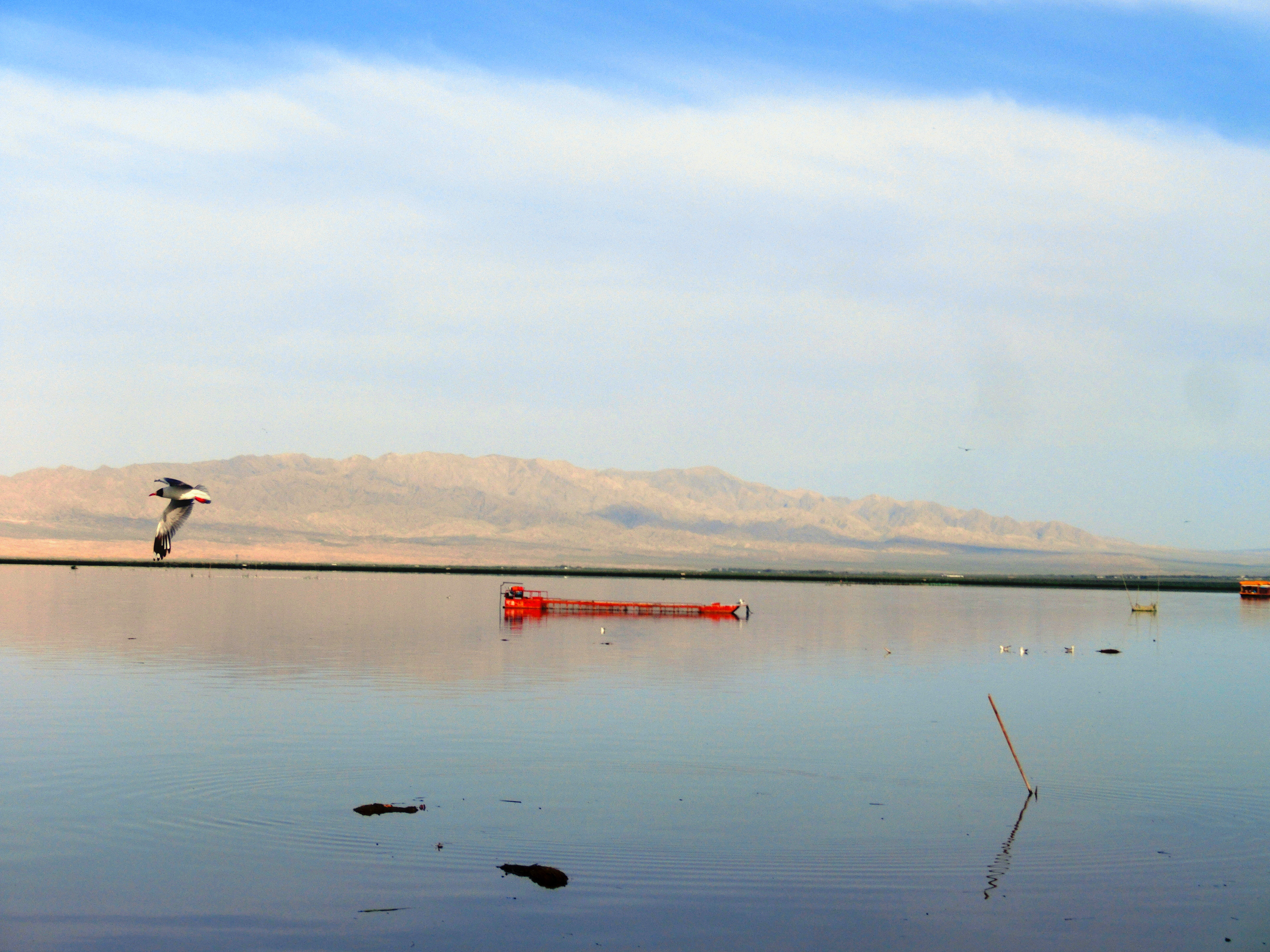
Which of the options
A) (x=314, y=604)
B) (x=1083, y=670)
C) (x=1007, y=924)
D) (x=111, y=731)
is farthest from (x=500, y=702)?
(x=314, y=604)

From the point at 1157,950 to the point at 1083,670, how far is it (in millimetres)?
50309

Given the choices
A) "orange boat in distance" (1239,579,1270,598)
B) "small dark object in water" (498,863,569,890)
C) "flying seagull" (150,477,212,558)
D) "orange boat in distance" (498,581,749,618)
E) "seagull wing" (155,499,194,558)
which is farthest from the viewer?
"orange boat in distance" (1239,579,1270,598)

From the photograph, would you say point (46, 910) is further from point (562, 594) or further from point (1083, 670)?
point (562, 594)

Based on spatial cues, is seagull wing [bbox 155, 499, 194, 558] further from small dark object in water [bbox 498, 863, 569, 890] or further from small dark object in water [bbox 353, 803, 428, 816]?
small dark object in water [bbox 498, 863, 569, 890]

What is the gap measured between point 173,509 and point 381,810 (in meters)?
8.41

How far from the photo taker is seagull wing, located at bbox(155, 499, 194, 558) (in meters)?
25.3

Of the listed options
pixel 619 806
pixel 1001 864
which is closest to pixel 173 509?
pixel 619 806

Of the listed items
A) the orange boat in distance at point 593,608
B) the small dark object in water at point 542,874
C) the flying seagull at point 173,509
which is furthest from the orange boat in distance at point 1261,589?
the flying seagull at point 173,509

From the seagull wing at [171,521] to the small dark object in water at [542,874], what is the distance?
408 inches

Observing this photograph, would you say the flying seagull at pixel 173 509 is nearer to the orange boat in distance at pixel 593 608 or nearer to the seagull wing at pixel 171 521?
the seagull wing at pixel 171 521

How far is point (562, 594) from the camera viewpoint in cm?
18662

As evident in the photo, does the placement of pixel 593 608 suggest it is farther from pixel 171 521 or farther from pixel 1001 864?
pixel 1001 864

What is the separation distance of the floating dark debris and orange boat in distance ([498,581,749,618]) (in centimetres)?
8479

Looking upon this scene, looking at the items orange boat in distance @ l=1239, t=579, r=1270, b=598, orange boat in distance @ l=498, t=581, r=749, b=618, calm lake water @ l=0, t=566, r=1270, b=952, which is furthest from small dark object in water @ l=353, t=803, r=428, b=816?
orange boat in distance @ l=1239, t=579, r=1270, b=598
